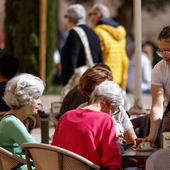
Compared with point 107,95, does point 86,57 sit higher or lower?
lower

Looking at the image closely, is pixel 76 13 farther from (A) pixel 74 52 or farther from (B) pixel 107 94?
(B) pixel 107 94

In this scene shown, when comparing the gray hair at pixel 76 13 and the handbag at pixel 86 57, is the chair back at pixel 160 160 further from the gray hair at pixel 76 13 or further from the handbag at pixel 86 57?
the gray hair at pixel 76 13

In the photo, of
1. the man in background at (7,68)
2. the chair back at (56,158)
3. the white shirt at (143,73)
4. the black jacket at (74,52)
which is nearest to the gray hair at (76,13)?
the black jacket at (74,52)

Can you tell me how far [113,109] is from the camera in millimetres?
3008

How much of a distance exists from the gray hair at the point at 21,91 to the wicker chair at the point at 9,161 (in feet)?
1.23

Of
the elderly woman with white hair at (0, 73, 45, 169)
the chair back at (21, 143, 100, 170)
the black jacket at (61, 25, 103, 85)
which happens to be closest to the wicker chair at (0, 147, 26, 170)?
the elderly woman with white hair at (0, 73, 45, 169)

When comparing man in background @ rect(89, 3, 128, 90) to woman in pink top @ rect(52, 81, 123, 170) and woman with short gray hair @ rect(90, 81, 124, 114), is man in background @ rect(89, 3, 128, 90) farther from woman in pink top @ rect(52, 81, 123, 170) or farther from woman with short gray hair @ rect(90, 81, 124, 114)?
woman in pink top @ rect(52, 81, 123, 170)

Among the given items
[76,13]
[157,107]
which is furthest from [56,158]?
[76,13]

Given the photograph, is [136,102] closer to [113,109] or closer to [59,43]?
[113,109]

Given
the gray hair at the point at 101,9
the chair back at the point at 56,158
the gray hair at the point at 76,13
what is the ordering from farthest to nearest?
the gray hair at the point at 101,9, the gray hair at the point at 76,13, the chair back at the point at 56,158

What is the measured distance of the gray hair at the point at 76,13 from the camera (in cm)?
612

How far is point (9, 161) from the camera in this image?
10.2 feet

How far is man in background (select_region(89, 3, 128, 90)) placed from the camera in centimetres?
684

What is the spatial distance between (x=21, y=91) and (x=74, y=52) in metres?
2.76
